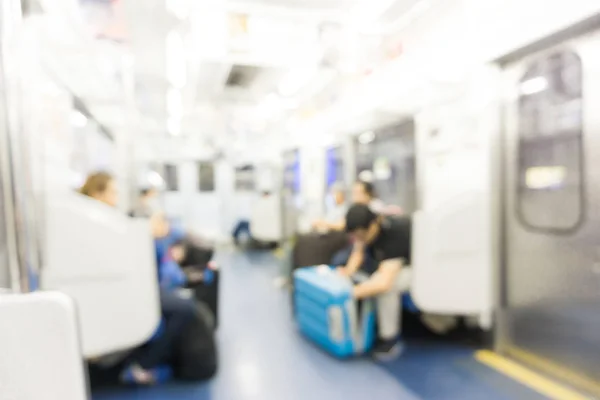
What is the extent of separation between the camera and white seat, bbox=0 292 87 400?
2.99 ft

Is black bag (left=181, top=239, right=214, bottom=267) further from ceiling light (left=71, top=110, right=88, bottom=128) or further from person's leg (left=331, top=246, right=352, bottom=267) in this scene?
ceiling light (left=71, top=110, right=88, bottom=128)

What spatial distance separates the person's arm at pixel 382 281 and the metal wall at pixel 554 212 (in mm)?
820

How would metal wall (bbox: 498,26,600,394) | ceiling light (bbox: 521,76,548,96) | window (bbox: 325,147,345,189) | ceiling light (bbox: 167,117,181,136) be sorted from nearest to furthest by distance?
metal wall (bbox: 498,26,600,394) → ceiling light (bbox: 521,76,548,96) → window (bbox: 325,147,345,189) → ceiling light (bbox: 167,117,181,136)

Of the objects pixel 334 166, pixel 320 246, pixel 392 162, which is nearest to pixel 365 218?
pixel 320 246

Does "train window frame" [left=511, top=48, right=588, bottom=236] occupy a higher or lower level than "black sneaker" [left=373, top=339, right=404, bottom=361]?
higher

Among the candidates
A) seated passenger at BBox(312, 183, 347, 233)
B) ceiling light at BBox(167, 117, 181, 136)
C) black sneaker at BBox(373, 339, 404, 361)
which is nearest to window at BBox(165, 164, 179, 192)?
ceiling light at BBox(167, 117, 181, 136)

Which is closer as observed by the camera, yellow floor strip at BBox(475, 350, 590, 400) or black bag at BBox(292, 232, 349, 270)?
yellow floor strip at BBox(475, 350, 590, 400)

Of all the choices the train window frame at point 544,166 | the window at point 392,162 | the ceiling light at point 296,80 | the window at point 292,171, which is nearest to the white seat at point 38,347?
the train window frame at point 544,166

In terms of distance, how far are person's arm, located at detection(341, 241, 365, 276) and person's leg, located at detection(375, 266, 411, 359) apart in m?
0.44

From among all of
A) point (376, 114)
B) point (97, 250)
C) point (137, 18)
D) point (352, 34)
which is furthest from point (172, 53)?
point (97, 250)

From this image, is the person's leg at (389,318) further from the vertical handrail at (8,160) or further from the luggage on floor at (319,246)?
the vertical handrail at (8,160)

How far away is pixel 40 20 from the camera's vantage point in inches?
93.7

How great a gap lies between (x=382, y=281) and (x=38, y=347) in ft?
8.13

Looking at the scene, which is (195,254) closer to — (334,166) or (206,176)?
(334,166)
